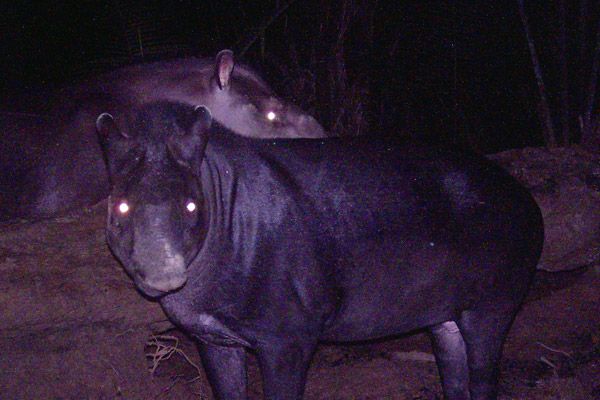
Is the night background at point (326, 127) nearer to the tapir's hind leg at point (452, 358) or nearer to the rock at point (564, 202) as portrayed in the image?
the rock at point (564, 202)

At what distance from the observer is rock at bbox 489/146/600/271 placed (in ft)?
17.6

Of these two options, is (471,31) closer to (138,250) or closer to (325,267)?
(325,267)

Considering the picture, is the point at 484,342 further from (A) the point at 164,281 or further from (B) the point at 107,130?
(B) the point at 107,130

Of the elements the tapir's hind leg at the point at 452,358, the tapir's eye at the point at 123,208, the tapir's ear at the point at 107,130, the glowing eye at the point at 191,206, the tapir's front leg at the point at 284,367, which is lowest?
the tapir's hind leg at the point at 452,358

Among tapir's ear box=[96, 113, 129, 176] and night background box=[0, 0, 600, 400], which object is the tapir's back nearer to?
night background box=[0, 0, 600, 400]

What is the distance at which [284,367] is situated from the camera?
10.9 feet

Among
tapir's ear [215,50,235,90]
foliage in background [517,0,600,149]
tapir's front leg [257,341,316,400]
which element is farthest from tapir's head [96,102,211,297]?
foliage in background [517,0,600,149]

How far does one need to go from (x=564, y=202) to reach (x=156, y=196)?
3573mm

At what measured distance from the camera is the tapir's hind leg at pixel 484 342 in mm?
3908

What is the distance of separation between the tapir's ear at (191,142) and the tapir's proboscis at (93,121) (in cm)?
182

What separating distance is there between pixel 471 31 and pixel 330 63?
2.06 m

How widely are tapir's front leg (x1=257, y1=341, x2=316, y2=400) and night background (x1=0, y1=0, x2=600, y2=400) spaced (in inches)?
49.2

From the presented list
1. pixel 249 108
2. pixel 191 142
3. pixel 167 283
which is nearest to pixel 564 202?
pixel 249 108

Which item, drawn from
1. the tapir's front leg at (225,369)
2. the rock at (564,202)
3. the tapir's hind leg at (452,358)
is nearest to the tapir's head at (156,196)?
the tapir's front leg at (225,369)
